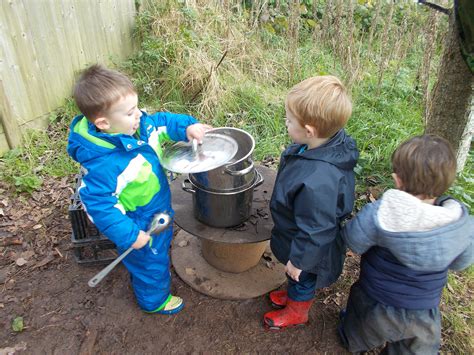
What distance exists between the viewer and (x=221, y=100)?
436 centimetres

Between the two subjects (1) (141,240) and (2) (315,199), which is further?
(1) (141,240)

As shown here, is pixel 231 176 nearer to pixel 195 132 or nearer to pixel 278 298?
pixel 195 132

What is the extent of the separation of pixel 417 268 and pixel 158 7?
16.4 ft

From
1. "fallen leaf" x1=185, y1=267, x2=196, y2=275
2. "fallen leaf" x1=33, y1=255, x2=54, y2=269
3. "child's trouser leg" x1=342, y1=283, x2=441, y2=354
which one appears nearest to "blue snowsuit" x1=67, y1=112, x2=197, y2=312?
"fallen leaf" x1=185, y1=267, x2=196, y2=275

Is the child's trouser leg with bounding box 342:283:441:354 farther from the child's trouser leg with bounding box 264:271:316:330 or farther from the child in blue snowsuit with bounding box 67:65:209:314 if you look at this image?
the child in blue snowsuit with bounding box 67:65:209:314

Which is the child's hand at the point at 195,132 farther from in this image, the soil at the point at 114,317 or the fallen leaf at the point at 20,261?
the fallen leaf at the point at 20,261

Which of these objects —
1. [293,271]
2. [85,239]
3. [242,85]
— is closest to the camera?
[293,271]

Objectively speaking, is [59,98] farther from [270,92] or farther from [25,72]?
[270,92]

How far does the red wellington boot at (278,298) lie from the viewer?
2.36m

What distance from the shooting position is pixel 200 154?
192 centimetres

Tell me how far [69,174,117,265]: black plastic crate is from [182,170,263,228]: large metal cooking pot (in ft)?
2.73

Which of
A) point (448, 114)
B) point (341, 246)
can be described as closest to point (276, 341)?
point (341, 246)

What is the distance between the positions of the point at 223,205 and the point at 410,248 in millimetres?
987

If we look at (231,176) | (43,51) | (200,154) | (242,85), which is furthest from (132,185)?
(242,85)
